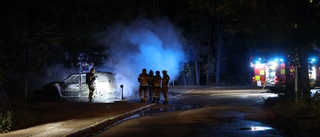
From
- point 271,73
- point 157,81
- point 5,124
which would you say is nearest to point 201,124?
point 5,124

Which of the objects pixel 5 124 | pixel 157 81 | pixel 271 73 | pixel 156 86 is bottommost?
pixel 5 124

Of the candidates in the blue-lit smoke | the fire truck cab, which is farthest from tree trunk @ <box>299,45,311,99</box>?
the fire truck cab

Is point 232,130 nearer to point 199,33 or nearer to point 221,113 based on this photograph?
point 221,113

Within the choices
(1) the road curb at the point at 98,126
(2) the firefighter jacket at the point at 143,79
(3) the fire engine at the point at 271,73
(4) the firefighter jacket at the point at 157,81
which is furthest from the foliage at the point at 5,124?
(3) the fire engine at the point at 271,73

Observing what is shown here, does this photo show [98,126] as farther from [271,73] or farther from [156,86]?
[271,73]

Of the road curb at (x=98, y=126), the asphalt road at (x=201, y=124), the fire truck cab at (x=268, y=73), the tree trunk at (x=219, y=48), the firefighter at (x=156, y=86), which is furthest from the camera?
the tree trunk at (x=219, y=48)

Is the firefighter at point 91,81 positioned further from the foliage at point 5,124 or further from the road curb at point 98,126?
the foliage at point 5,124

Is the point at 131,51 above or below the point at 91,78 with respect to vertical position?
above

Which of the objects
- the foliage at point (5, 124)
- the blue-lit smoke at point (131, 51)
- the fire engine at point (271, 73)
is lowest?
the foliage at point (5, 124)

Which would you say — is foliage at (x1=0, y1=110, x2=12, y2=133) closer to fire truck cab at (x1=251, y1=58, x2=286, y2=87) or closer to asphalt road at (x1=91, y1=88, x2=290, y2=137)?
asphalt road at (x1=91, y1=88, x2=290, y2=137)

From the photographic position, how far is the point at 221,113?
1648 centimetres

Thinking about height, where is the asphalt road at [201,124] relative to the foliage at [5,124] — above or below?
below

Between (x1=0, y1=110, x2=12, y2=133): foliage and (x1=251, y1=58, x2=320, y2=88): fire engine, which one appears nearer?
(x1=0, y1=110, x2=12, y2=133): foliage

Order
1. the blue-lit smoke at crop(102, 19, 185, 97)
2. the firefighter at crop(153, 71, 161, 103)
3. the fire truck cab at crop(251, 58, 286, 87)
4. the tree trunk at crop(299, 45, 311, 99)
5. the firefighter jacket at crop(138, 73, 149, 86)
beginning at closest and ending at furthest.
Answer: the tree trunk at crop(299, 45, 311, 99)
the firefighter at crop(153, 71, 161, 103)
the firefighter jacket at crop(138, 73, 149, 86)
the blue-lit smoke at crop(102, 19, 185, 97)
the fire truck cab at crop(251, 58, 286, 87)
